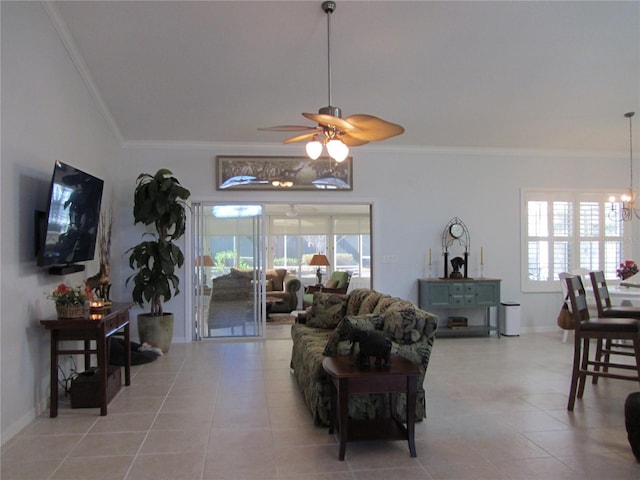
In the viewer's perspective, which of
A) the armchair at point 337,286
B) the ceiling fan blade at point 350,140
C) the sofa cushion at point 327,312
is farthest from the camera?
the armchair at point 337,286

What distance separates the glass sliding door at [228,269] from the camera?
21.1ft

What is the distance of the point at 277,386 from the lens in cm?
429

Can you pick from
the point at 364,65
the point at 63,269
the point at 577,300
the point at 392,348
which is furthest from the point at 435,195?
the point at 63,269

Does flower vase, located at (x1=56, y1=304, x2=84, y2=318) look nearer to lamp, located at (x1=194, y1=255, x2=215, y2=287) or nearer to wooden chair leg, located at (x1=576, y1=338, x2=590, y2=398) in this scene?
lamp, located at (x1=194, y1=255, x2=215, y2=287)

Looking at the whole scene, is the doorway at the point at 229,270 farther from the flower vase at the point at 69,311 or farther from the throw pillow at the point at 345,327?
the throw pillow at the point at 345,327

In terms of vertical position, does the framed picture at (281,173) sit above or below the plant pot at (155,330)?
above

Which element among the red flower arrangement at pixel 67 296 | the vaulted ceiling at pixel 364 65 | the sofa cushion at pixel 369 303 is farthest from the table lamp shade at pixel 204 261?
the sofa cushion at pixel 369 303

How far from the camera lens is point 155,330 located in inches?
222

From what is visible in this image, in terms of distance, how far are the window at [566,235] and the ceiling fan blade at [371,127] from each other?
4532 mm

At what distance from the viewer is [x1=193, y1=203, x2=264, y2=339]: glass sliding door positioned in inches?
254

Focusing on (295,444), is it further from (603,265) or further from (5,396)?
(603,265)

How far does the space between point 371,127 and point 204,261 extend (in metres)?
4.01

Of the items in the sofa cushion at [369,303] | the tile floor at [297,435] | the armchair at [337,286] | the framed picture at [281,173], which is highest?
the framed picture at [281,173]

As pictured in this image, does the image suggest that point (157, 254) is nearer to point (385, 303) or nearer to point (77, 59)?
point (77, 59)
